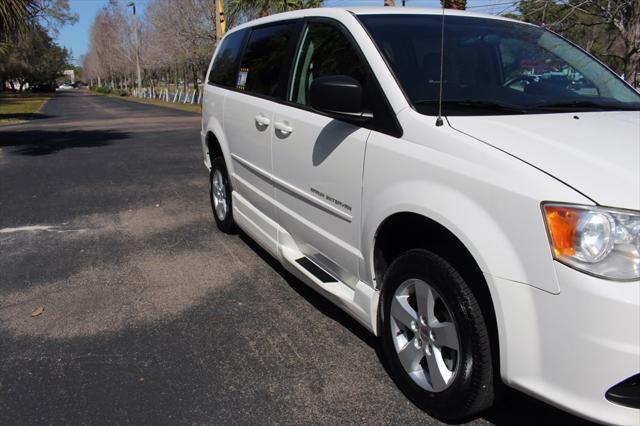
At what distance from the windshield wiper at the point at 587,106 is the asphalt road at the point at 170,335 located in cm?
149

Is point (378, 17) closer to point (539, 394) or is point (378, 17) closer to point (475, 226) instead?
point (475, 226)

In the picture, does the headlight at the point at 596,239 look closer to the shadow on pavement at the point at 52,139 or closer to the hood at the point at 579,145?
the hood at the point at 579,145

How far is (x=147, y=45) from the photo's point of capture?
167 feet

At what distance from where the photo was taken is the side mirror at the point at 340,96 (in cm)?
280

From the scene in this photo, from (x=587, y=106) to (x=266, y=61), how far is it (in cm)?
235

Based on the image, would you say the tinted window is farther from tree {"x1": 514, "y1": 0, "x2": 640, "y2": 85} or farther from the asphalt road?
tree {"x1": 514, "y1": 0, "x2": 640, "y2": 85}

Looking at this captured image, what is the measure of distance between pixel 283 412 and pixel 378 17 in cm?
232

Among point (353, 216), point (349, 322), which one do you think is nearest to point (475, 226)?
point (353, 216)

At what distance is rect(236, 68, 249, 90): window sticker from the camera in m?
4.61

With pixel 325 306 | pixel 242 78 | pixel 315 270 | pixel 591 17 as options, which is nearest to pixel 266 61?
pixel 242 78

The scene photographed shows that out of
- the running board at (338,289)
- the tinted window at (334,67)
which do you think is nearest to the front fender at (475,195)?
the tinted window at (334,67)

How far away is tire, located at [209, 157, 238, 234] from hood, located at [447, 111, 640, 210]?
3141mm

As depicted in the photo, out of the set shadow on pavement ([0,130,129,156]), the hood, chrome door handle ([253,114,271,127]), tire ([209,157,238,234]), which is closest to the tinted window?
chrome door handle ([253,114,271,127])

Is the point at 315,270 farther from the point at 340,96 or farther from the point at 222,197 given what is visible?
the point at 222,197
